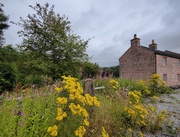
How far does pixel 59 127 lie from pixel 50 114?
1.89 ft

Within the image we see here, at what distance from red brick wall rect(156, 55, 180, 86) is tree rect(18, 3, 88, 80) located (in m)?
14.4

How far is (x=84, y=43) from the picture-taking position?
8359mm

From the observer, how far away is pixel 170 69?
20641 millimetres

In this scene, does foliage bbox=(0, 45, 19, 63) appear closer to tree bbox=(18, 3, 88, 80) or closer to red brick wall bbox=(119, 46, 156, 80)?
tree bbox=(18, 3, 88, 80)

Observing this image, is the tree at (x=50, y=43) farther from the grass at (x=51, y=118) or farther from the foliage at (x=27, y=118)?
the foliage at (x=27, y=118)

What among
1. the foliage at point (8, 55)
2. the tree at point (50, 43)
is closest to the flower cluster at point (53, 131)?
the tree at point (50, 43)

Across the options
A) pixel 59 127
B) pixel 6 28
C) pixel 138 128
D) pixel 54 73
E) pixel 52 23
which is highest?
pixel 6 28

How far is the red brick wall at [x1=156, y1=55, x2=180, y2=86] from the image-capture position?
1822 cm

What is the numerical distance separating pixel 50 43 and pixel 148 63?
15.2 metres

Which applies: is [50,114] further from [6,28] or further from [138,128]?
[6,28]

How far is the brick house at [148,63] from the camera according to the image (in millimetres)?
18020

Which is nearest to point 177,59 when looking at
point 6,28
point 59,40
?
point 59,40

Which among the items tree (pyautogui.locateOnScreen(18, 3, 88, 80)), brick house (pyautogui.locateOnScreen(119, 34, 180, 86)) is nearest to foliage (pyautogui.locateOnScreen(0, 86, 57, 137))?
tree (pyautogui.locateOnScreen(18, 3, 88, 80))

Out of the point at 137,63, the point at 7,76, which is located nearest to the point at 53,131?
the point at 7,76
